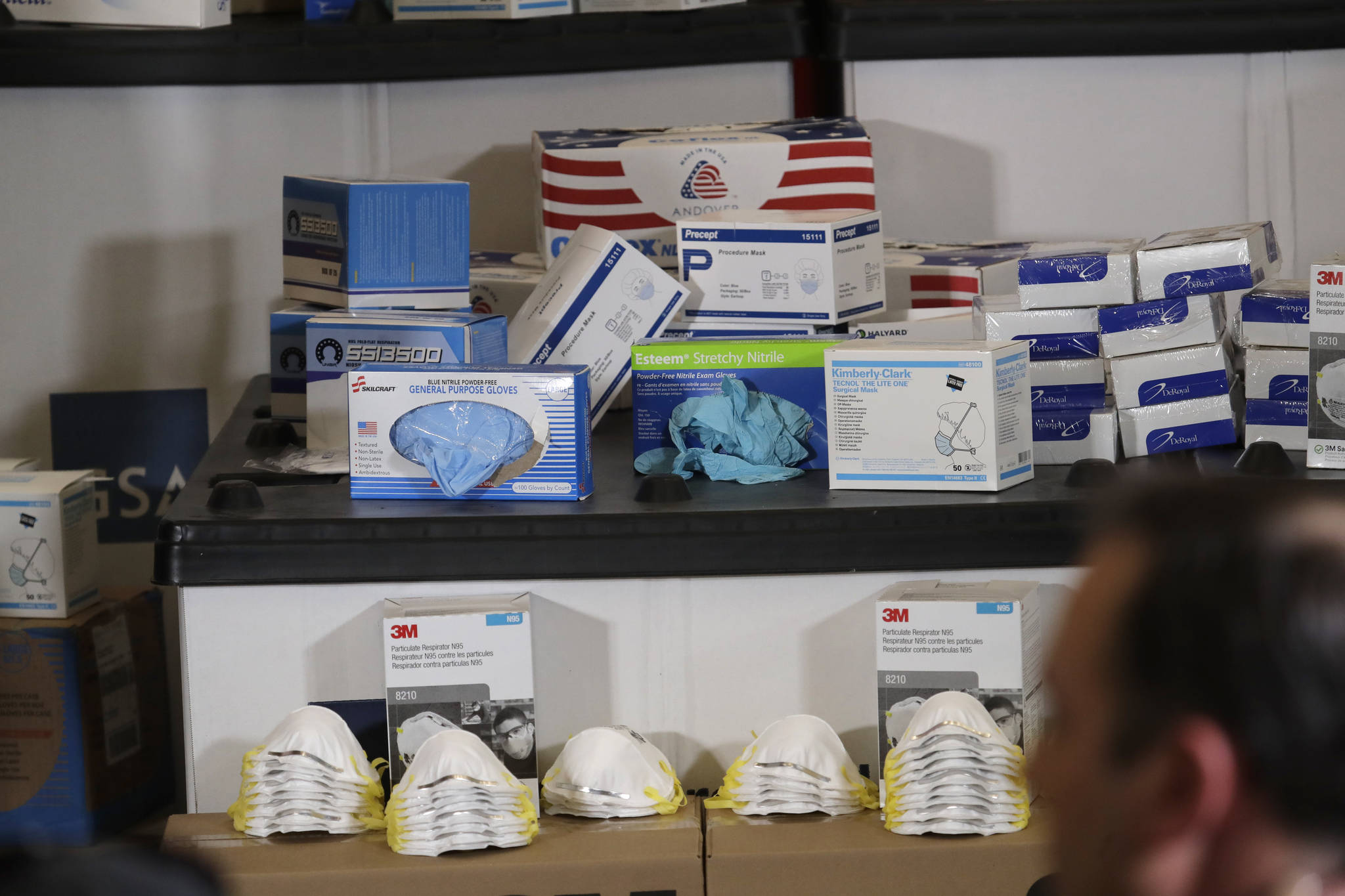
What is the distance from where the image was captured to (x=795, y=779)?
1757 millimetres

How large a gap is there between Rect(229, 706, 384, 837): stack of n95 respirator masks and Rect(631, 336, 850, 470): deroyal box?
0.70m

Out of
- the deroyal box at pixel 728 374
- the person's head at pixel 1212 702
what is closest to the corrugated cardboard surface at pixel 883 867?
the deroyal box at pixel 728 374

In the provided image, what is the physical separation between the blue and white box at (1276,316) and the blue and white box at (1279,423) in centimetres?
9

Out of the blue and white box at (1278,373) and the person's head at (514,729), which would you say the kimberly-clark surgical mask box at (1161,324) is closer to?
the blue and white box at (1278,373)

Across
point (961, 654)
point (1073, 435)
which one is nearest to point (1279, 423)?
point (1073, 435)

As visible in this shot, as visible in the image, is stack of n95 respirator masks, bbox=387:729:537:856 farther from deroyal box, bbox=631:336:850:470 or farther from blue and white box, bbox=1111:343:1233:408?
blue and white box, bbox=1111:343:1233:408

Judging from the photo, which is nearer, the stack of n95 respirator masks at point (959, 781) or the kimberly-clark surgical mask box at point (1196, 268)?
the stack of n95 respirator masks at point (959, 781)

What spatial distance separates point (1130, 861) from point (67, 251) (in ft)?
10.2

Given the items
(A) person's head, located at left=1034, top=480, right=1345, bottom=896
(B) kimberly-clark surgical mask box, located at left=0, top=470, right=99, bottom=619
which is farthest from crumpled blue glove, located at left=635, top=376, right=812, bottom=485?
(A) person's head, located at left=1034, top=480, right=1345, bottom=896

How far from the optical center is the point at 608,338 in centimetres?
245

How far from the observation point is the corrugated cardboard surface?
168 centimetres

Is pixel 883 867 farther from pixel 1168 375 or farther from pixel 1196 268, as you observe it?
pixel 1196 268

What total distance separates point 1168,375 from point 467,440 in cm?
103

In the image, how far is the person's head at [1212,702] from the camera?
523mm
